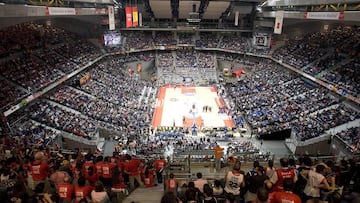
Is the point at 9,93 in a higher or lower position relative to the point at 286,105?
higher

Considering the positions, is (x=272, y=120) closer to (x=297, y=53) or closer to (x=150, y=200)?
(x=297, y=53)

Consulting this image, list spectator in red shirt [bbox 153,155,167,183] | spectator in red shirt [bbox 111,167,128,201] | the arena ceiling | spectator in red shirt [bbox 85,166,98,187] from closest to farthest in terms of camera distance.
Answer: spectator in red shirt [bbox 111,167,128,201], spectator in red shirt [bbox 85,166,98,187], spectator in red shirt [bbox 153,155,167,183], the arena ceiling

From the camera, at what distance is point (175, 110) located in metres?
Result: 33.5

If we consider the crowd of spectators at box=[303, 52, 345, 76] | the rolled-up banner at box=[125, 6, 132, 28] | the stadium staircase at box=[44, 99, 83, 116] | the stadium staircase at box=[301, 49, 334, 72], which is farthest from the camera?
the rolled-up banner at box=[125, 6, 132, 28]

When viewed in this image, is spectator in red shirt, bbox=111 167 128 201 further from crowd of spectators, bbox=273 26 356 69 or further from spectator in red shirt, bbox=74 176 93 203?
crowd of spectators, bbox=273 26 356 69

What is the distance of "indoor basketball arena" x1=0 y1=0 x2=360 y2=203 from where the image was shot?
7.22 meters

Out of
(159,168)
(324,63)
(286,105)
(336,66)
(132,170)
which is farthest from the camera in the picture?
(324,63)

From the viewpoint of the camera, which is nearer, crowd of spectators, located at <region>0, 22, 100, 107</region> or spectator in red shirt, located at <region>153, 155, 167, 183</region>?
spectator in red shirt, located at <region>153, 155, 167, 183</region>

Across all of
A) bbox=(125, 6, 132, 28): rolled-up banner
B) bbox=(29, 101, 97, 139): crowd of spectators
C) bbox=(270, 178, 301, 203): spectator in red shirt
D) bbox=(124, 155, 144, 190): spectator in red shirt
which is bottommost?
bbox=(29, 101, 97, 139): crowd of spectators

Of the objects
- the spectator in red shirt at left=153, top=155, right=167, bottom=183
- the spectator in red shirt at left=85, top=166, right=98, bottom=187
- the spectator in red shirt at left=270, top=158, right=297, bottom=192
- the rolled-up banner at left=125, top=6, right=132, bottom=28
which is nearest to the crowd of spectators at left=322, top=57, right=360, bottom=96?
the spectator in red shirt at left=153, top=155, right=167, bottom=183

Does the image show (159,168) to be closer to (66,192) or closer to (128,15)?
(66,192)

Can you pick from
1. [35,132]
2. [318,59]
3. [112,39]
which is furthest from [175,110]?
[112,39]

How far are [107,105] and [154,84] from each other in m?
14.4

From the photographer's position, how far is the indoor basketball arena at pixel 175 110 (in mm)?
7223
